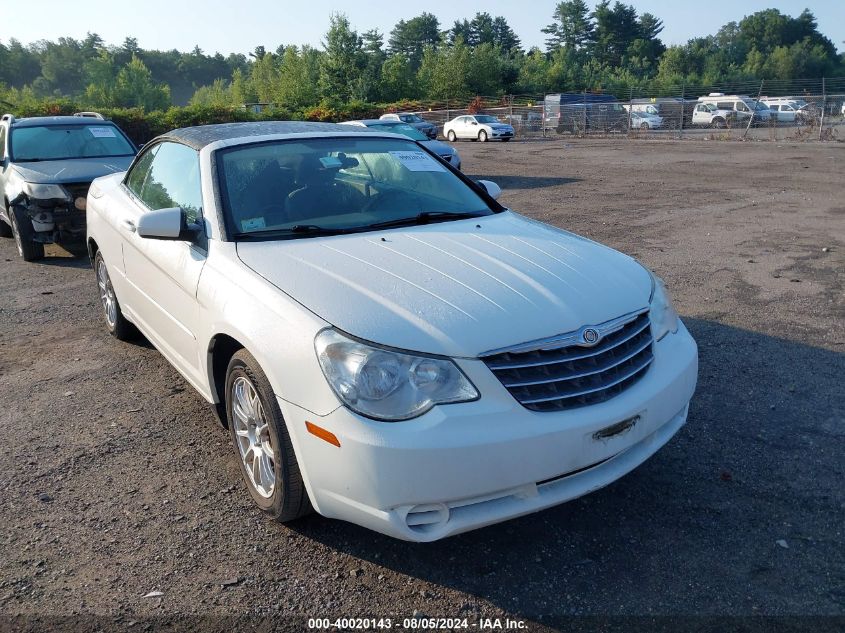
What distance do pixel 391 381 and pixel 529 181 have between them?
1515 centimetres

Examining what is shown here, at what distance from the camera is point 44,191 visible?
885cm

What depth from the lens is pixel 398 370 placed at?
8.83 ft

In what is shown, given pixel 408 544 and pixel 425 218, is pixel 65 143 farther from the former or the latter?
pixel 408 544

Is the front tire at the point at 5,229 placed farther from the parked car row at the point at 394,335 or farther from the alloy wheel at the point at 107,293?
the parked car row at the point at 394,335

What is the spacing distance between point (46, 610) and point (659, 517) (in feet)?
8.16

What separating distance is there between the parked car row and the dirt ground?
0.32 meters

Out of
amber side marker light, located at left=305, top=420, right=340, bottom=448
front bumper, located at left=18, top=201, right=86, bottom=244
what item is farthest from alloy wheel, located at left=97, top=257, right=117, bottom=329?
amber side marker light, located at left=305, top=420, right=340, bottom=448

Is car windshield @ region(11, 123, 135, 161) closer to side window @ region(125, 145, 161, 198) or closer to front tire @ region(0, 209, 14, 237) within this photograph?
front tire @ region(0, 209, 14, 237)

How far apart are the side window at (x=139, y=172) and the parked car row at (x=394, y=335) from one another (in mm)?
627

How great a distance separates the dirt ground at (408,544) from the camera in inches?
109

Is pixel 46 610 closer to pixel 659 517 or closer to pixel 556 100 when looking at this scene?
pixel 659 517

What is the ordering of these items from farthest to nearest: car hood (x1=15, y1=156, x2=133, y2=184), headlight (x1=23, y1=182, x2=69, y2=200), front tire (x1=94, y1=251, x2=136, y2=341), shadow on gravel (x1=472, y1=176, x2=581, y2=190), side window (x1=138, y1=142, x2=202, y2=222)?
shadow on gravel (x1=472, y1=176, x2=581, y2=190)
car hood (x1=15, y1=156, x2=133, y2=184)
headlight (x1=23, y1=182, x2=69, y2=200)
front tire (x1=94, y1=251, x2=136, y2=341)
side window (x1=138, y1=142, x2=202, y2=222)

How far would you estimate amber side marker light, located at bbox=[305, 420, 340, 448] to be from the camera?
265 cm

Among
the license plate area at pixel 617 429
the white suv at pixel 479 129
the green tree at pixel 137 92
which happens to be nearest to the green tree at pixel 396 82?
the green tree at pixel 137 92
